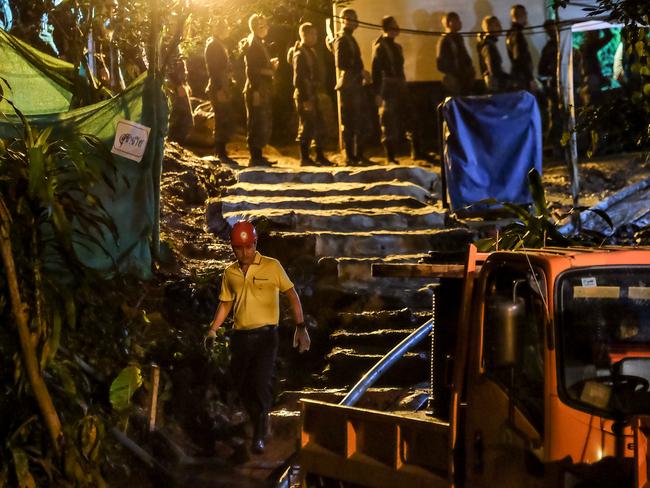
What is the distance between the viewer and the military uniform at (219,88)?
17.3 meters

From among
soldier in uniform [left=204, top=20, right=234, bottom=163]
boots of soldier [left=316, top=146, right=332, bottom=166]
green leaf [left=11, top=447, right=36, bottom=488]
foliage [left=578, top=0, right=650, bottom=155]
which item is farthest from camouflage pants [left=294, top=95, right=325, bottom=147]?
green leaf [left=11, top=447, right=36, bottom=488]

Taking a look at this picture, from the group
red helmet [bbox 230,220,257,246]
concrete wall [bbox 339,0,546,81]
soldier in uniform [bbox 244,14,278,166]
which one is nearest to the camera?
red helmet [bbox 230,220,257,246]

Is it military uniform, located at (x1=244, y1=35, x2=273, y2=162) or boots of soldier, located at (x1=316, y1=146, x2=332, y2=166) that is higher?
military uniform, located at (x1=244, y1=35, x2=273, y2=162)

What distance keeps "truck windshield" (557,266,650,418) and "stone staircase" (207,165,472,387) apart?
534 cm

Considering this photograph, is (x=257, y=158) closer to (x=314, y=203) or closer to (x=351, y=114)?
(x=351, y=114)

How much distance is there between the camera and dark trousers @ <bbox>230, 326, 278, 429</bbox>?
351 inches

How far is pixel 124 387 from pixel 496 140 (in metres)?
7.99

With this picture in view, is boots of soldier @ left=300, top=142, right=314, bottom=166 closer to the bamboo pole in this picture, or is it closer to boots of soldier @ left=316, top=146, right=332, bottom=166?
boots of soldier @ left=316, top=146, right=332, bottom=166

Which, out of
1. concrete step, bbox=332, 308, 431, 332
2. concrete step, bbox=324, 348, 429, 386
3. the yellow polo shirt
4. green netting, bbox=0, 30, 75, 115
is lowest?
concrete step, bbox=324, 348, 429, 386

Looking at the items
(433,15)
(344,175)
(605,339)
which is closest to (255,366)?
(605,339)

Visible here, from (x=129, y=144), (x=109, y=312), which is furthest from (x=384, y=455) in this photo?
(x=129, y=144)

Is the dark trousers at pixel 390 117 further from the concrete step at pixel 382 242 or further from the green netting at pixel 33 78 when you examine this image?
the green netting at pixel 33 78

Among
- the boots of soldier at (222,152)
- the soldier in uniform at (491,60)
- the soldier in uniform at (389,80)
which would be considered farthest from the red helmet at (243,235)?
the soldier in uniform at (491,60)

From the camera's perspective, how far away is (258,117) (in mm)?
17328
